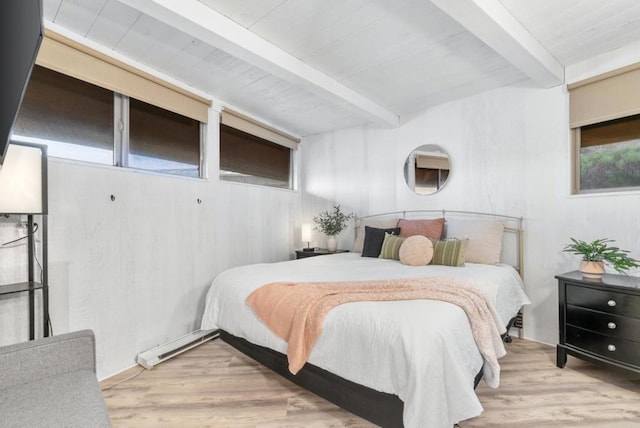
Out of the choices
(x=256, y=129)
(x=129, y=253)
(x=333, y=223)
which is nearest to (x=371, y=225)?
(x=333, y=223)

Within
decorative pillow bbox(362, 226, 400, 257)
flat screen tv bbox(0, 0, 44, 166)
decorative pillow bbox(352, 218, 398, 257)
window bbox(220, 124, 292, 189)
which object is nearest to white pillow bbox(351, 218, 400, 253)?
decorative pillow bbox(352, 218, 398, 257)

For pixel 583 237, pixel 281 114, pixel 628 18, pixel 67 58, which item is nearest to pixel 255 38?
pixel 67 58

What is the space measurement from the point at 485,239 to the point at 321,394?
2.03 meters

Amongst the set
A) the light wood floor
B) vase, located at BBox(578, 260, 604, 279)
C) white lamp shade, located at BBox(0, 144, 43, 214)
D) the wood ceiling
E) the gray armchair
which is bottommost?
the light wood floor

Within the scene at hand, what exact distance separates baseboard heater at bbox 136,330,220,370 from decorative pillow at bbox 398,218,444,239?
7.20 feet

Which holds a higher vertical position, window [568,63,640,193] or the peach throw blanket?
window [568,63,640,193]

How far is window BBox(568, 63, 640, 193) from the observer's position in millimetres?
2381

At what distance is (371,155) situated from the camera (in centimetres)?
397

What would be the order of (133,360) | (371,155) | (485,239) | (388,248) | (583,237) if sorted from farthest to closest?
1. (371,155)
2. (388,248)
3. (485,239)
4. (583,237)
5. (133,360)

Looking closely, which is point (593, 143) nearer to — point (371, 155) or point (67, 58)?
point (371, 155)

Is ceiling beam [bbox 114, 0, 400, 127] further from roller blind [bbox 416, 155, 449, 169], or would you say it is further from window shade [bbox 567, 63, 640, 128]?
window shade [bbox 567, 63, 640, 128]

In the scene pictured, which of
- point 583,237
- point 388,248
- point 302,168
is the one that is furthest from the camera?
point 302,168

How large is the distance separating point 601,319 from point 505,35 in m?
2.03

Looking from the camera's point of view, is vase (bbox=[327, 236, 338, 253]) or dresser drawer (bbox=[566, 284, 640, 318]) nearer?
dresser drawer (bbox=[566, 284, 640, 318])
